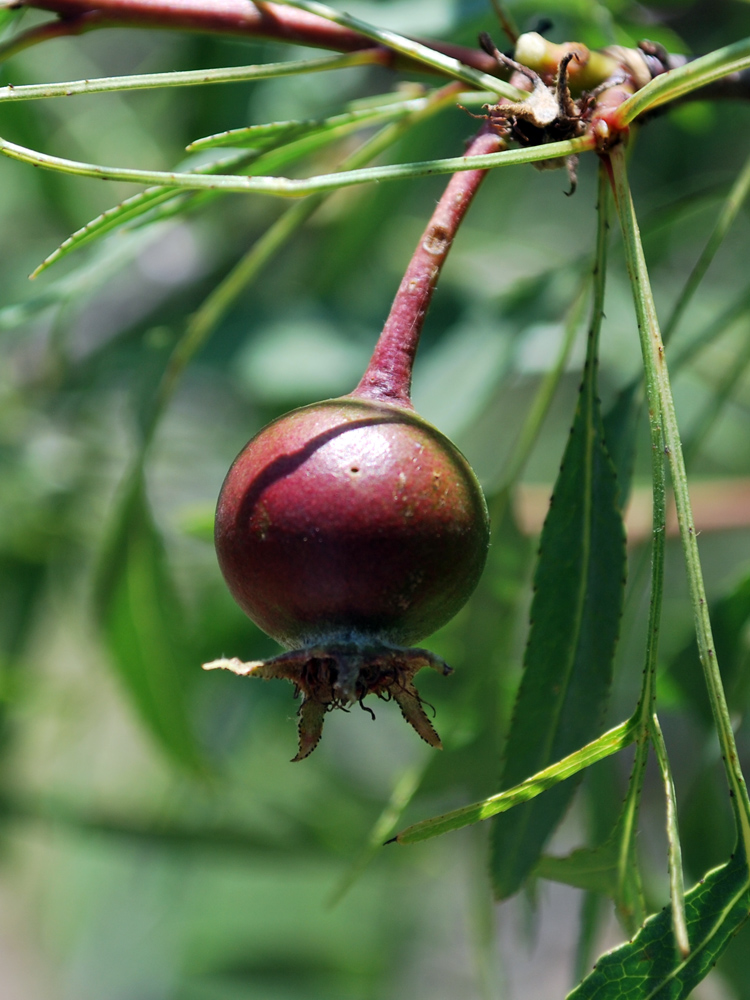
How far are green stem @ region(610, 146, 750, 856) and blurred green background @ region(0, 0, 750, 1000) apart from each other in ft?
1.32

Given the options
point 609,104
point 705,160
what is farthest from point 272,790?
point 609,104

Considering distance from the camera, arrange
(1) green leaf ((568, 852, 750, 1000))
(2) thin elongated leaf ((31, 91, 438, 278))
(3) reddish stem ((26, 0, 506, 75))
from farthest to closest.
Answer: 1. (3) reddish stem ((26, 0, 506, 75))
2. (2) thin elongated leaf ((31, 91, 438, 278))
3. (1) green leaf ((568, 852, 750, 1000))

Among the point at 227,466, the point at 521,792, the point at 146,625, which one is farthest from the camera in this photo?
the point at 227,466

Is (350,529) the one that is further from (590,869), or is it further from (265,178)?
(590,869)

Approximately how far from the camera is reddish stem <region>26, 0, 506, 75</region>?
979 mm

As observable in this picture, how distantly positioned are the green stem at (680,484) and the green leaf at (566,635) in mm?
174

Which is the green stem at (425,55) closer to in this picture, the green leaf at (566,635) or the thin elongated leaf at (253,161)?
the thin elongated leaf at (253,161)

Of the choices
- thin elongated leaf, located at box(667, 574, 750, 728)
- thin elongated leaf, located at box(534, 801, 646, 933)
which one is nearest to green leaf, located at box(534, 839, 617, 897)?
thin elongated leaf, located at box(534, 801, 646, 933)

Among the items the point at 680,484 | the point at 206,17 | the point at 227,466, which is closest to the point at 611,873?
the point at 680,484

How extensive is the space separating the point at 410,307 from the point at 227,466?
5.01ft

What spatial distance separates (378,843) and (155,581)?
1.92 ft

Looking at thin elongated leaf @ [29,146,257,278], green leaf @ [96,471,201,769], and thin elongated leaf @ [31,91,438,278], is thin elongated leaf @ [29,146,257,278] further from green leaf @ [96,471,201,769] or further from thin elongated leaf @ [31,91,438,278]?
green leaf @ [96,471,201,769]

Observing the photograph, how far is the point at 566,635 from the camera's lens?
94 centimetres

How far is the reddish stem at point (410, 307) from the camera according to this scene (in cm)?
82
